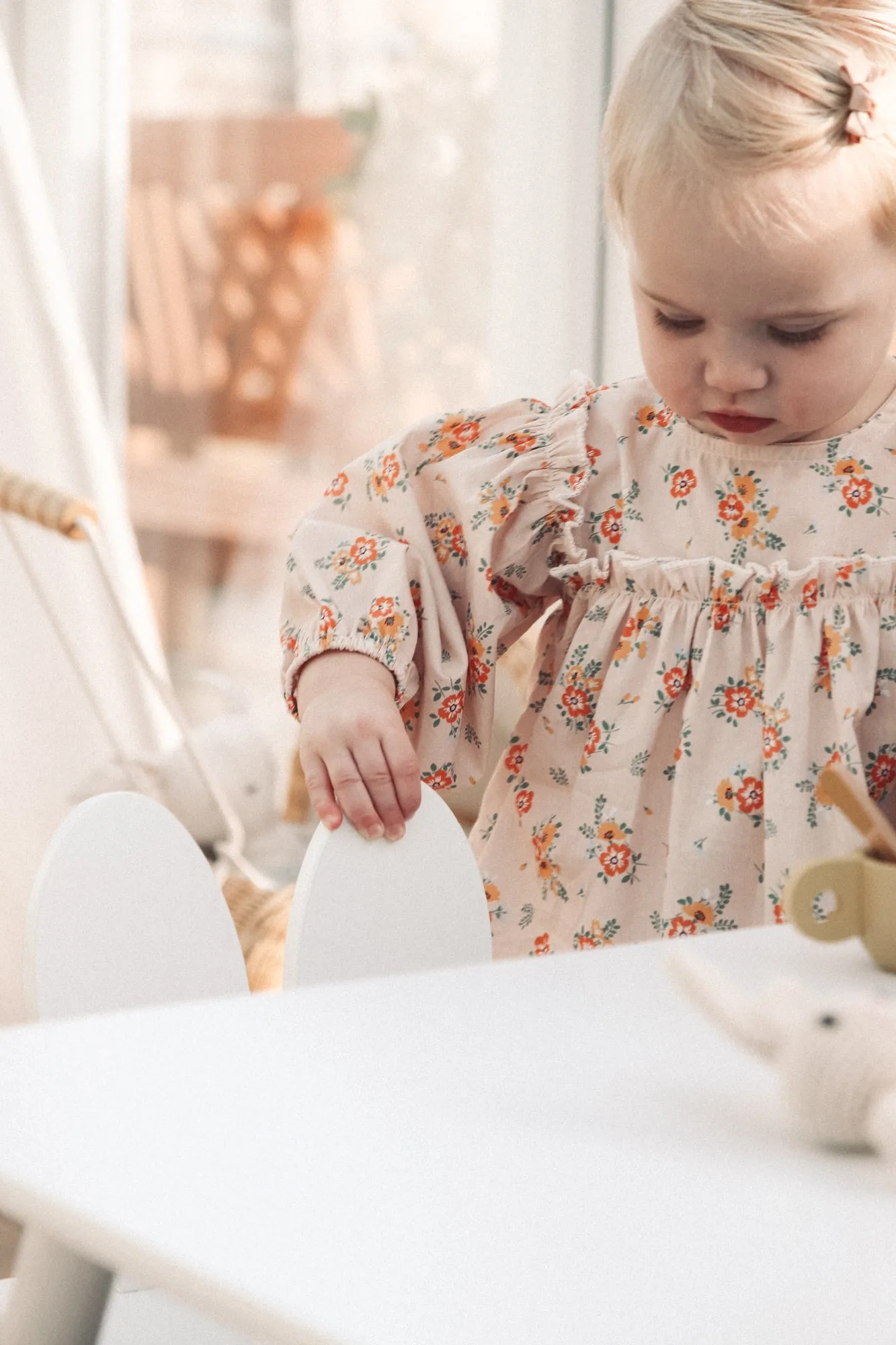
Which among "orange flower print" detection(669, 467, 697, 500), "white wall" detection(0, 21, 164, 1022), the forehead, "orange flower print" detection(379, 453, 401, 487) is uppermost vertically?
the forehead

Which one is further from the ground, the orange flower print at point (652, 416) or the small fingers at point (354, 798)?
the orange flower print at point (652, 416)

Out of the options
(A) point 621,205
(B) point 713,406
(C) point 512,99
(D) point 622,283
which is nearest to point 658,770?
(B) point 713,406

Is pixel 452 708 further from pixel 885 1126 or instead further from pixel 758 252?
pixel 885 1126

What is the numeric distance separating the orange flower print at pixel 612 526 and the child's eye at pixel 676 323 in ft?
→ 0.51

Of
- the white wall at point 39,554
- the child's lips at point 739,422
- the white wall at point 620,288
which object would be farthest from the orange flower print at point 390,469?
the white wall at point 620,288

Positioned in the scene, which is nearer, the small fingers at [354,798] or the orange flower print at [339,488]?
the small fingers at [354,798]

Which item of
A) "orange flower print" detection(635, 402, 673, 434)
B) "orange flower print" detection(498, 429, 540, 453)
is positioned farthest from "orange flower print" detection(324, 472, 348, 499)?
"orange flower print" detection(635, 402, 673, 434)

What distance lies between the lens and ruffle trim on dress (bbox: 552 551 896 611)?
1.06 m

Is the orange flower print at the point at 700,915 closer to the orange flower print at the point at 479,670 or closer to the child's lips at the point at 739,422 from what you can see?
the orange flower print at the point at 479,670

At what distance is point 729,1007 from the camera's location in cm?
53

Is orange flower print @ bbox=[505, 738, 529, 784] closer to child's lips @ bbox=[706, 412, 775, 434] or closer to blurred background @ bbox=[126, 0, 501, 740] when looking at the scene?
child's lips @ bbox=[706, 412, 775, 434]

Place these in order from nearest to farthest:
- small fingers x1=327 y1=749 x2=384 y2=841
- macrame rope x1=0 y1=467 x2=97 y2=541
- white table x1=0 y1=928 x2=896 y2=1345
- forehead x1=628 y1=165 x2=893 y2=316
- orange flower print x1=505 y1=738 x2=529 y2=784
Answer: white table x1=0 y1=928 x2=896 y2=1345 < small fingers x1=327 y1=749 x2=384 y2=841 < forehead x1=628 y1=165 x2=893 y2=316 < orange flower print x1=505 y1=738 x2=529 y2=784 < macrame rope x1=0 y1=467 x2=97 y2=541

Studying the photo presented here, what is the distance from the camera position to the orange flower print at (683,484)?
112 centimetres

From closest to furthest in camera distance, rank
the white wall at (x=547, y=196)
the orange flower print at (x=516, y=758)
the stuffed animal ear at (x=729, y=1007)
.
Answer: the stuffed animal ear at (x=729, y=1007)
the orange flower print at (x=516, y=758)
the white wall at (x=547, y=196)
